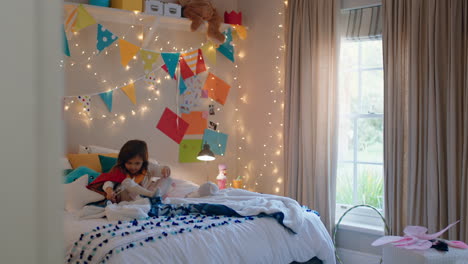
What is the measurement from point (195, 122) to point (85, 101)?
1097 millimetres

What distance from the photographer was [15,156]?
498 millimetres

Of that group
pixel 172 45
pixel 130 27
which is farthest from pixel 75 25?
pixel 172 45

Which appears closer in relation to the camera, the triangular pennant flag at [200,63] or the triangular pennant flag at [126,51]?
the triangular pennant flag at [126,51]

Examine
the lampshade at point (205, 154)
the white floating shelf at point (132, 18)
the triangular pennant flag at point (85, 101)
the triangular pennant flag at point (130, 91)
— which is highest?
the white floating shelf at point (132, 18)

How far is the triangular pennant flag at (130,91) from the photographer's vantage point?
4191mm

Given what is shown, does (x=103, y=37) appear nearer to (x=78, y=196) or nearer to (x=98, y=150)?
(x=98, y=150)

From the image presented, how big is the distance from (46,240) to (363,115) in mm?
3803

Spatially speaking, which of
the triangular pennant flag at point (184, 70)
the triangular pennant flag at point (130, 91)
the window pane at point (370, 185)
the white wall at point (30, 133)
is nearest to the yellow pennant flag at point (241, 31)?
the triangular pennant flag at point (184, 70)

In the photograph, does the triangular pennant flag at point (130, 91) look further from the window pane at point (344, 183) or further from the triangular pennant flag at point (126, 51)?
the window pane at point (344, 183)

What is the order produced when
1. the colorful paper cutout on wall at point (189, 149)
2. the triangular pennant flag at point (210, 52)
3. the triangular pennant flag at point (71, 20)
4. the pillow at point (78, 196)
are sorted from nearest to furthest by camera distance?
the pillow at point (78, 196) → the triangular pennant flag at point (71, 20) → the colorful paper cutout on wall at point (189, 149) → the triangular pennant flag at point (210, 52)

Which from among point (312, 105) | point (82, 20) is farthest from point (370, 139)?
point (82, 20)

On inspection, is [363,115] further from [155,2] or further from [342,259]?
[155,2]

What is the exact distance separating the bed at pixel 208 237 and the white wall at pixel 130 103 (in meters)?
0.98

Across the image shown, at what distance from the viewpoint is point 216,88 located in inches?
188
